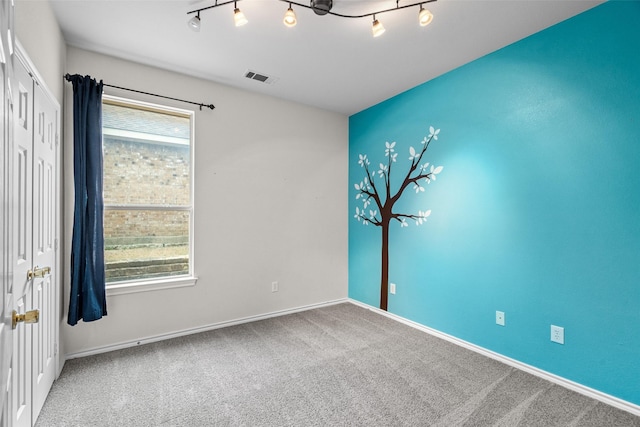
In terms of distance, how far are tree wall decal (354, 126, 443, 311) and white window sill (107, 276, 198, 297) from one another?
2.19 m

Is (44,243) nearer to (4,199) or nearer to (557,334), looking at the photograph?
(4,199)

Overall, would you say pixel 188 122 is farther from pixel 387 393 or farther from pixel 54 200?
pixel 387 393

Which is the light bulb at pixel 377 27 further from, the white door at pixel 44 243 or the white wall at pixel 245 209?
the white door at pixel 44 243

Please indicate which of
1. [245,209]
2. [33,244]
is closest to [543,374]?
[245,209]

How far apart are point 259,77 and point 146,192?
164cm

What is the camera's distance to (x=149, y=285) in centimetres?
289

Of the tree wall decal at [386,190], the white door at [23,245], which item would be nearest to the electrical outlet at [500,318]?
the tree wall decal at [386,190]

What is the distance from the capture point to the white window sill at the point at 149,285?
9.03 ft

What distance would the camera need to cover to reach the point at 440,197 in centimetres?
310

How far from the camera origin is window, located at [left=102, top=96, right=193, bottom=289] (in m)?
2.80

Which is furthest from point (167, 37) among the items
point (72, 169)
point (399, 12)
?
point (399, 12)

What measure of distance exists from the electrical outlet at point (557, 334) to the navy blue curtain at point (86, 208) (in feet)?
11.8

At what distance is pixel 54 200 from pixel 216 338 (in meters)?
1.82

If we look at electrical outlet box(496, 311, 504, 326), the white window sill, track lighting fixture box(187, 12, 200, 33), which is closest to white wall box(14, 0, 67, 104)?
track lighting fixture box(187, 12, 200, 33)
